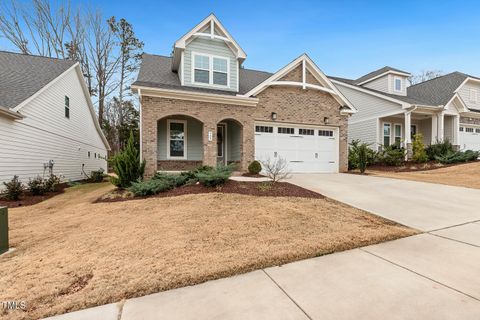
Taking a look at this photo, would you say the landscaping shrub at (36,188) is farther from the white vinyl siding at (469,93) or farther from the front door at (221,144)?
the white vinyl siding at (469,93)

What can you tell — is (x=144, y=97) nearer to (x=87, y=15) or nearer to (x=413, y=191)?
(x=413, y=191)

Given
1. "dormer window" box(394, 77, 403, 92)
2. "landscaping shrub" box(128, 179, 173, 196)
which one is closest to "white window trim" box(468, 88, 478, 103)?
"dormer window" box(394, 77, 403, 92)

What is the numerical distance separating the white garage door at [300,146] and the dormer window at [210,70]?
3033 millimetres

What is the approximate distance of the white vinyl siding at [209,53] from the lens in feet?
40.1

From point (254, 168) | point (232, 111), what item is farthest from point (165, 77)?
point (254, 168)

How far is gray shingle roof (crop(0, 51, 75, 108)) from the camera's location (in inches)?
414

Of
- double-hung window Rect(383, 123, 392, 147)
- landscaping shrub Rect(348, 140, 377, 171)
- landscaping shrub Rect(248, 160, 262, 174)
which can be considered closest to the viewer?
landscaping shrub Rect(248, 160, 262, 174)

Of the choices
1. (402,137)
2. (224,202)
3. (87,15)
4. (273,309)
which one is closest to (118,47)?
(87,15)

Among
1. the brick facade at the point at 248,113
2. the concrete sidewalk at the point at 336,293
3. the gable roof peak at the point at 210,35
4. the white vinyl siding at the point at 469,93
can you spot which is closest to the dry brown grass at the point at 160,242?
the concrete sidewalk at the point at 336,293

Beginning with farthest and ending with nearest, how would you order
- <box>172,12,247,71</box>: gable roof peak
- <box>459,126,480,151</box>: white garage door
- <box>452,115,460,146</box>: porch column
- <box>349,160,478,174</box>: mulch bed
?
<box>459,126,480,151</box>: white garage door → <box>452,115,460,146</box>: porch column → <box>349,160,478,174</box>: mulch bed → <box>172,12,247,71</box>: gable roof peak

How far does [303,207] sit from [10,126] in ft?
38.1

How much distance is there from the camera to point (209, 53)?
41.1ft

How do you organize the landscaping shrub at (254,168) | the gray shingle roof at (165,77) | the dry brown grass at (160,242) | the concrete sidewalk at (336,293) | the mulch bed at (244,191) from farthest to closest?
the gray shingle roof at (165,77) < the landscaping shrub at (254,168) < the mulch bed at (244,191) < the dry brown grass at (160,242) < the concrete sidewalk at (336,293)

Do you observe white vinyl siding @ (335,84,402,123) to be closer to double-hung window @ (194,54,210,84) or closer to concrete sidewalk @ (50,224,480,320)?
double-hung window @ (194,54,210,84)
